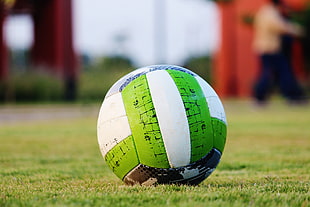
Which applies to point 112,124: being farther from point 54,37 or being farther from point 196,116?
point 54,37

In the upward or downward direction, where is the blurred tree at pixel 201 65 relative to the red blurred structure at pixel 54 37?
downward

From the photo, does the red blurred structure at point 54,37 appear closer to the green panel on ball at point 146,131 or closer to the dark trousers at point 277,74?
the dark trousers at point 277,74

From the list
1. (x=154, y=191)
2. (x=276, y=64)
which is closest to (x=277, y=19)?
(x=276, y=64)

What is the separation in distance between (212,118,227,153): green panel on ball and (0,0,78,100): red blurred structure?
69.2 feet

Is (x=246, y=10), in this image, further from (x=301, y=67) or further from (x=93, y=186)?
(x=93, y=186)

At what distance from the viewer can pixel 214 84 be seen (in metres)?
41.3

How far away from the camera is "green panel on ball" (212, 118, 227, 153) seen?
3965mm

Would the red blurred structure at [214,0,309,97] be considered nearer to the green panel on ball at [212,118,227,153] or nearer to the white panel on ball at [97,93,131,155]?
the green panel on ball at [212,118,227,153]

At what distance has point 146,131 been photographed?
3.76 m

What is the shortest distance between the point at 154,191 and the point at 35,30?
2317 centimetres

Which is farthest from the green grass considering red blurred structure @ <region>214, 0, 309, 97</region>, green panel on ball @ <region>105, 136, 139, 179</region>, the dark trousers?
red blurred structure @ <region>214, 0, 309, 97</region>

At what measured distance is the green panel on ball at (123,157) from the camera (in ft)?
12.5

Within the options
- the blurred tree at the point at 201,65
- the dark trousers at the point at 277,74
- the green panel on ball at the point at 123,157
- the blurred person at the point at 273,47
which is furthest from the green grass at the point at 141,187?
the blurred tree at the point at 201,65

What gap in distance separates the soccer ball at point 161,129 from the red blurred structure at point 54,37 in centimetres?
2106
